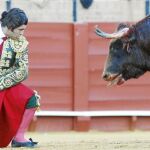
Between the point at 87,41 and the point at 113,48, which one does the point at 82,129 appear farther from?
the point at 113,48

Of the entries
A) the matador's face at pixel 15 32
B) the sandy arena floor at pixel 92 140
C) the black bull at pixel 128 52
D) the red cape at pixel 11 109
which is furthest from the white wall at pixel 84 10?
the black bull at pixel 128 52

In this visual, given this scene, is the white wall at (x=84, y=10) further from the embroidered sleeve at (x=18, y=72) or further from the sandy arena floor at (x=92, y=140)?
the embroidered sleeve at (x=18, y=72)

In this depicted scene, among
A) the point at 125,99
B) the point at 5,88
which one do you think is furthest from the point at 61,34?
the point at 5,88

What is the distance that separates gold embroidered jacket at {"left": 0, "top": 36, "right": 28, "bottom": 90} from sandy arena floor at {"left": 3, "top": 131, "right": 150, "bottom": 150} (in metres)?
0.62

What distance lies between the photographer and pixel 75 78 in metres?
10.3

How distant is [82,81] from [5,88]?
3.23 meters

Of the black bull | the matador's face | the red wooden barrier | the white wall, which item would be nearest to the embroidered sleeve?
the matador's face

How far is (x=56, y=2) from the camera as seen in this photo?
604 inches

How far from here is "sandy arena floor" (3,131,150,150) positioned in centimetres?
739

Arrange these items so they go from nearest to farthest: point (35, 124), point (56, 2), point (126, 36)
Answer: point (126, 36), point (35, 124), point (56, 2)

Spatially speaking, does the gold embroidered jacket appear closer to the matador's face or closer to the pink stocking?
the matador's face

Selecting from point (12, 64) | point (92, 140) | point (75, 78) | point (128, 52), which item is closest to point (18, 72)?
point (12, 64)

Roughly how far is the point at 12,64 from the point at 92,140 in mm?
1758

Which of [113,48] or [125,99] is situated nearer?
[113,48]
